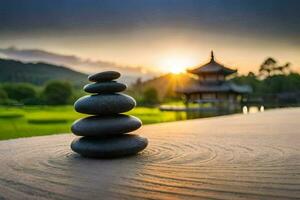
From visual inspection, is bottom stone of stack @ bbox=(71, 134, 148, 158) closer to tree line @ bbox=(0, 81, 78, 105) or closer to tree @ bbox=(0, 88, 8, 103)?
tree line @ bbox=(0, 81, 78, 105)

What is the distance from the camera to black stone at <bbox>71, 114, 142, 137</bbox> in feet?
22.6

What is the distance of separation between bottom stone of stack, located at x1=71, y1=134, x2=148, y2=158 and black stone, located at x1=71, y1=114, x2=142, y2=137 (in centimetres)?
14

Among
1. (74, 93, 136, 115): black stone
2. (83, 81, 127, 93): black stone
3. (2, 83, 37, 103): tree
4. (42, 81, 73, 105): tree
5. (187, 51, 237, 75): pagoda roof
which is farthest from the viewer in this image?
(2, 83, 37, 103): tree

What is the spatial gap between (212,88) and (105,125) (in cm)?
3153

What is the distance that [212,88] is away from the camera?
1486 inches

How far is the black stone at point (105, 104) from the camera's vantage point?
7000 millimetres

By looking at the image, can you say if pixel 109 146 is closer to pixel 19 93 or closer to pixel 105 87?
pixel 105 87

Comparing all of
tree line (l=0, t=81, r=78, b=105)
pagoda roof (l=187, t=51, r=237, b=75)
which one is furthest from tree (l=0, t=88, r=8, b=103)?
pagoda roof (l=187, t=51, r=237, b=75)

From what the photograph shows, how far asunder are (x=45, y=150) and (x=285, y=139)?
17.0ft

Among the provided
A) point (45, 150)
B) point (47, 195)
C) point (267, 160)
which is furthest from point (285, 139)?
point (47, 195)

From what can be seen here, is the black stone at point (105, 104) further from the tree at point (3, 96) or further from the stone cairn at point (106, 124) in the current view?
the tree at point (3, 96)

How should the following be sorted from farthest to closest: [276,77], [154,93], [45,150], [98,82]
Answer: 1. [276,77]
2. [154,93]
3. [45,150]
4. [98,82]

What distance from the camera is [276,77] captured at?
177 feet

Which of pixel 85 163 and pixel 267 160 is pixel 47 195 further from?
pixel 267 160
